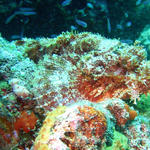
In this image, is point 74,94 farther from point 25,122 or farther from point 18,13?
point 18,13

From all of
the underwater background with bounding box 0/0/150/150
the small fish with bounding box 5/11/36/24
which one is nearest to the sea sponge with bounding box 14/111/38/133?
the underwater background with bounding box 0/0/150/150

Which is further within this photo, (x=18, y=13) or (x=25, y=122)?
(x=18, y=13)

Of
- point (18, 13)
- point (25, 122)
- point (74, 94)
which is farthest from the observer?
point (18, 13)

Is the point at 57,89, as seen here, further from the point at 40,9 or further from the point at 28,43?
the point at 40,9

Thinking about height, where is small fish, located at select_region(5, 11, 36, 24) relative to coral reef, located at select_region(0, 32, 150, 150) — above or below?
above

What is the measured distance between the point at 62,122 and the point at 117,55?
1.69m

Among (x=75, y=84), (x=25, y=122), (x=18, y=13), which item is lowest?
(x=25, y=122)

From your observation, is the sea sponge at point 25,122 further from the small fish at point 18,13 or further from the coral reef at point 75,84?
the small fish at point 18,13

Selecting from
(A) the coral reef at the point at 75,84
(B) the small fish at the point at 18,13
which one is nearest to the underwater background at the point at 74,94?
(A) the coral reef at the point at 75,84

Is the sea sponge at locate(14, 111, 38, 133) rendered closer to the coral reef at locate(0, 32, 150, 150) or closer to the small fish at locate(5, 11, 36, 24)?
the coral reef at locate(0, 32, 150, 150)

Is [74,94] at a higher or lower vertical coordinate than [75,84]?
lower

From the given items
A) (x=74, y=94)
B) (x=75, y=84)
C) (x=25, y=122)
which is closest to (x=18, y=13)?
(x=75, y=84)

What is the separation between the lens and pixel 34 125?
2.17 metres

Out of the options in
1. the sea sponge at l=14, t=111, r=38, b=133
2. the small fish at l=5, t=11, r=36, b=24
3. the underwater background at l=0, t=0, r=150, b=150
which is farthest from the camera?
the small fish at l=5, t=11, r=36, b=24
